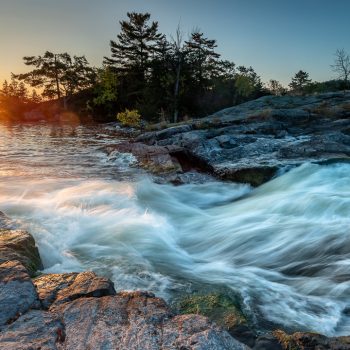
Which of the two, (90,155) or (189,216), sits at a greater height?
(90,155)

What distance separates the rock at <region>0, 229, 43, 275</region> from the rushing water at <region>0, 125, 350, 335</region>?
46 centimetres

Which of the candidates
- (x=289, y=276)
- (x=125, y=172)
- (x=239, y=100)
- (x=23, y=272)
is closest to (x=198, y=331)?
(x=23, y=272)

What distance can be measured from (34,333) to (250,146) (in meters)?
10.7

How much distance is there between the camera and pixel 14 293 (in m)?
3.05

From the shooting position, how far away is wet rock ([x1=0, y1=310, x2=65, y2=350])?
94.4 inches

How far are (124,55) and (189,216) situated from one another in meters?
43.5

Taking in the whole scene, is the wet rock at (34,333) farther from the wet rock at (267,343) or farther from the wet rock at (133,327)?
the wet rock at (267,343)

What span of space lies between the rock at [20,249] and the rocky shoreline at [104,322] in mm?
366

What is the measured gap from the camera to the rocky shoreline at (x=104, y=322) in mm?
2439

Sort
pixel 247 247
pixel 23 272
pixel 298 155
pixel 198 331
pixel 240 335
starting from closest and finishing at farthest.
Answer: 1. pixel 198 331
2. pixel 240 335
3. pixel 23 272
4. pixel 247 247
5. pixel 298 155

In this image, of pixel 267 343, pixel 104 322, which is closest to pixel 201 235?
pixel 267 343

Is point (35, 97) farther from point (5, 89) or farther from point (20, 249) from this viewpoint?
point (20, 249)

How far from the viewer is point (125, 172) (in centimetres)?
1159

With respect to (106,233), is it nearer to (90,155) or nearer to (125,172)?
(125,172)
